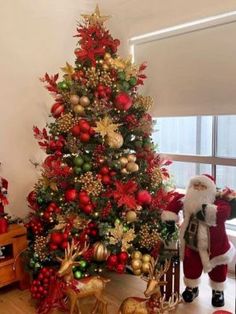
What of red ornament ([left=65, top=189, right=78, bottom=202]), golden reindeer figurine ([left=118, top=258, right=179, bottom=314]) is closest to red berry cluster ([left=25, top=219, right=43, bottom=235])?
red ornament ([left=65, top=189, right=78, bottom=202])

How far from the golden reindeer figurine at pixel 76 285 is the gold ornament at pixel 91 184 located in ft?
1.09

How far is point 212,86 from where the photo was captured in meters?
2.37

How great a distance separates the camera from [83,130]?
79.0 inches

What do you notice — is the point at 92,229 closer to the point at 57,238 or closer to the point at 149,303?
the point at 57,238

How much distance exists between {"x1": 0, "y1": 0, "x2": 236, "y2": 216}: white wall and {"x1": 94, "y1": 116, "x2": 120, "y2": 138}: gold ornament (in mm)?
900

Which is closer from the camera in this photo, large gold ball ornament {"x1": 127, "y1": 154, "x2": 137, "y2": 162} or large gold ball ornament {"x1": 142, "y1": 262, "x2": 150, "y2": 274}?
large gold ball ornament {"x1": 142, "y1": 262, "x2": 150, "y2": 274}

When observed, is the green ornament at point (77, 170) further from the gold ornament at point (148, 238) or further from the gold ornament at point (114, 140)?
the gold ornament at point (148, 238)

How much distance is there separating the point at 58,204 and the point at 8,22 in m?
1.48

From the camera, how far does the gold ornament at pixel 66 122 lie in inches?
81.0

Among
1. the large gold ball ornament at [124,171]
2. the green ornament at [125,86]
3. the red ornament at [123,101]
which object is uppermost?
the green ornament at [125,86]

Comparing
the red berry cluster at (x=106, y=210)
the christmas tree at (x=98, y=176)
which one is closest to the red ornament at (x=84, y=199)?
the christmas tree at (x=98, y=176)

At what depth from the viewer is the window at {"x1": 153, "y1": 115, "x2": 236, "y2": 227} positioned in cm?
260

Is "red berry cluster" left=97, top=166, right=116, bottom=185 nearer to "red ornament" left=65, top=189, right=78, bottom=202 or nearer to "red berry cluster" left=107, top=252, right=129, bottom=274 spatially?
"red ornament" left=65, top=189, right=78, bottom=202

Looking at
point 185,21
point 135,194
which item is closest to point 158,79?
point 185,21
